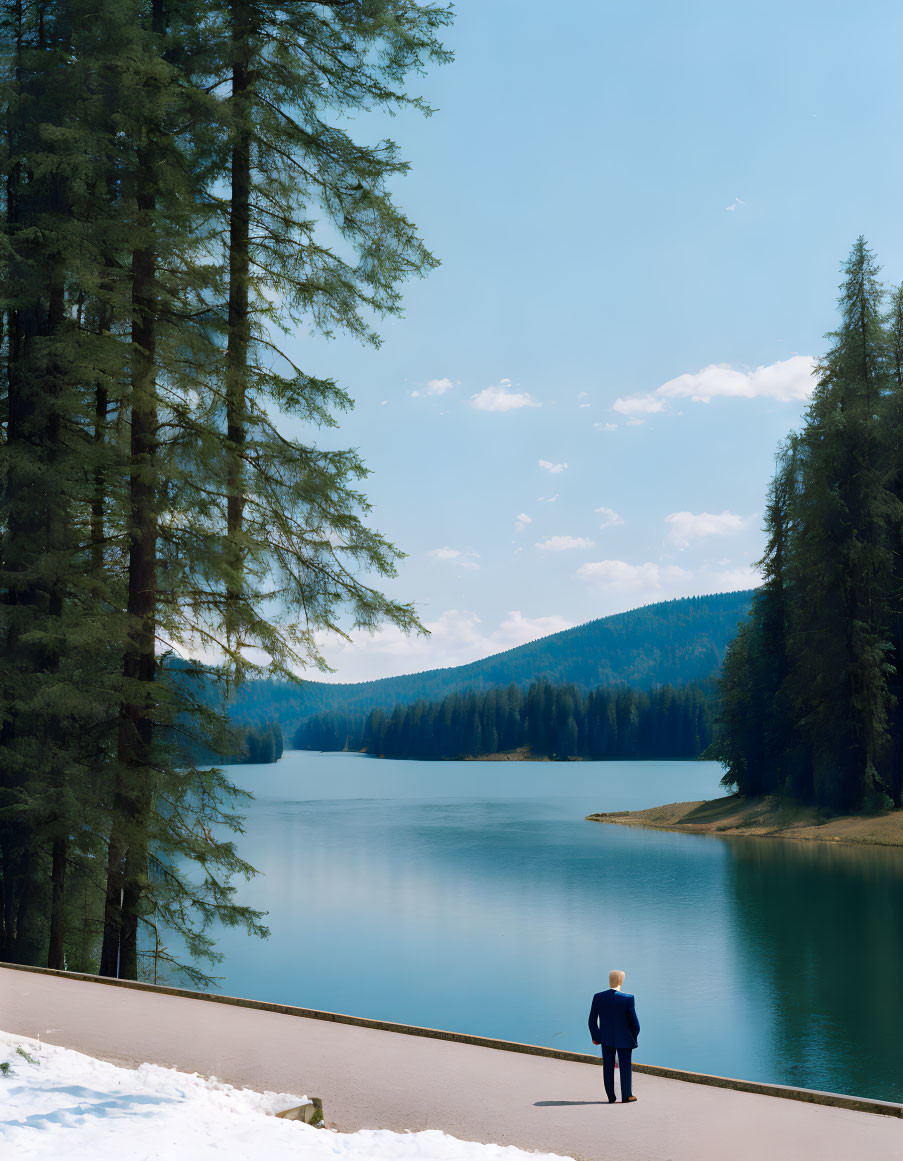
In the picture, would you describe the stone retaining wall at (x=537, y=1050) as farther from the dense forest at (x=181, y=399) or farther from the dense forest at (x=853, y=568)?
the dense forest at (x=853, y=568)

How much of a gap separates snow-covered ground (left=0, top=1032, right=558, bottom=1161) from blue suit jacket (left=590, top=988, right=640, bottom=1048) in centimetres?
146

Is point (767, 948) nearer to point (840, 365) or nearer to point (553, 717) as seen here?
point (840, 365)

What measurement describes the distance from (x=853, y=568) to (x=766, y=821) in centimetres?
1211

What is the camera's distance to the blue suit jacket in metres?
7.51

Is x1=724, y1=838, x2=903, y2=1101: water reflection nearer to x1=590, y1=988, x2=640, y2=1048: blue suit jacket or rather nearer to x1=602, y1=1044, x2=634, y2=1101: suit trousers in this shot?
x1=602, y1=1044, x2=634, y2=1101: suit trousers

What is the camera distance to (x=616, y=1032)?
7.52m

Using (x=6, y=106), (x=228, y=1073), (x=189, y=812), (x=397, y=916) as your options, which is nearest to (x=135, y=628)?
(x=189, y=812)

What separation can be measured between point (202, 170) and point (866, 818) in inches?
1425

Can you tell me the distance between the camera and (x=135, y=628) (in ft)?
40.7

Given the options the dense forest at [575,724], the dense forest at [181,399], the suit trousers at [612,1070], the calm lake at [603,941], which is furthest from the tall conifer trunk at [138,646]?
the dense forest at [575,724]

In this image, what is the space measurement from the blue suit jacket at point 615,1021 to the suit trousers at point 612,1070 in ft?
0.24

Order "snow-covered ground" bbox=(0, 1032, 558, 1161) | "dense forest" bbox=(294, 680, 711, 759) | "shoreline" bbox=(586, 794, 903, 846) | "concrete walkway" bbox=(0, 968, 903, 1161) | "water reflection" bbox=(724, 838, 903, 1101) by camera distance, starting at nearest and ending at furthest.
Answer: "snow-covered ground" bbox=(0, 1032, 558, 1161) < "concrete walkway" bbox=(0, 968, 903, 1161) < "water reflection" bbox=(724, 838, 903, 1101) < "shoreline" bbox=(586, 794, 903, 846) < "dense forest" bbox=(294, 680, 711, 759)

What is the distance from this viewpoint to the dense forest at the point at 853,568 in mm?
39625

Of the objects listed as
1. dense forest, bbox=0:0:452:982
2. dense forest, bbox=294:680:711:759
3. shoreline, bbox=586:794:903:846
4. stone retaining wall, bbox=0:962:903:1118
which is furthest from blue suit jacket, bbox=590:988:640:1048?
dense forest, bbox=294:680:711:759
